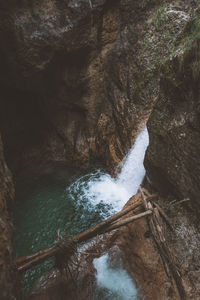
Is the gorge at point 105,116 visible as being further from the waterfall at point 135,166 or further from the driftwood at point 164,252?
the driftwood at point 164,252

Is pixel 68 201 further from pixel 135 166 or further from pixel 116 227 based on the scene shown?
pixel 116 227

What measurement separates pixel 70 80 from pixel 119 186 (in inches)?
174

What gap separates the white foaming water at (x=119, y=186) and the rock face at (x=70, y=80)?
0.50 m

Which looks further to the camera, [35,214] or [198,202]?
[35,214]

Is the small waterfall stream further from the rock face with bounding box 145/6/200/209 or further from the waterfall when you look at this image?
the rock face with bounding box 145/6/200/209

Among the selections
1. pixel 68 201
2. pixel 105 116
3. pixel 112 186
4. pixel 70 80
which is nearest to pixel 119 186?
pixel 112 186

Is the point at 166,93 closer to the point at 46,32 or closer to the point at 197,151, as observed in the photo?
the point at 197,151

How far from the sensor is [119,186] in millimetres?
6699

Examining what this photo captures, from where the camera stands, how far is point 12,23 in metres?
5.65

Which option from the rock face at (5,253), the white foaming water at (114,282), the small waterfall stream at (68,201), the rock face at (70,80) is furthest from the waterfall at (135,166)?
the rock face at (5,253)

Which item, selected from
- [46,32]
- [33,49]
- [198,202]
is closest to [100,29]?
[46,32]

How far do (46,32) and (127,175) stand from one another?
527cm

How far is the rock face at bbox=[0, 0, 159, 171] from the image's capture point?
6012 millimetres

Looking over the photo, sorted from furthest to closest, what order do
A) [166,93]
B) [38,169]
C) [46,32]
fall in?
1. [38,169]
2. [46,32]
3. [166,93]
